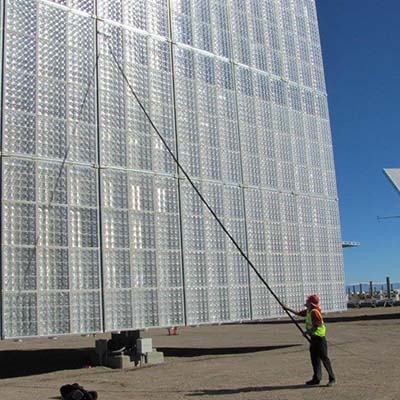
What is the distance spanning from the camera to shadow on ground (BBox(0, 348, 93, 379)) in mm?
15406

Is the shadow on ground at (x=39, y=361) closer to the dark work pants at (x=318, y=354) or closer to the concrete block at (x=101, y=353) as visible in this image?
the concrete block at (x=101, y=353)

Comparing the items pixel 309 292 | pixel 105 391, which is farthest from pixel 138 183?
pixel 309 292

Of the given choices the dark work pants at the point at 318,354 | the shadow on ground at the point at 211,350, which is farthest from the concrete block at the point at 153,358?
the dark work pants at the point at 318,354

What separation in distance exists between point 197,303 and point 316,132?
288 inches

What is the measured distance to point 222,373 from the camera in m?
13.0

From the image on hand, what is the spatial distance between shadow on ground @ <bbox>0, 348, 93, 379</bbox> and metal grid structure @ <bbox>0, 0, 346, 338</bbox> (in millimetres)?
4088

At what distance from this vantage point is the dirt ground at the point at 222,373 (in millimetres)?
10461

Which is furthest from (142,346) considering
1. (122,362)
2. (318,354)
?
(318,354)

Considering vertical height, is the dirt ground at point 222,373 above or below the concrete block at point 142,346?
below

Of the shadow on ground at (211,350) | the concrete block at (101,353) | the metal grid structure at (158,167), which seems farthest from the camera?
the shadow on ground at (211,350)

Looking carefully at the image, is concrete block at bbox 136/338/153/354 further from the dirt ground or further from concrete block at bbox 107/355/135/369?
the dirt ground

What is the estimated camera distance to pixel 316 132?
61.2 feet

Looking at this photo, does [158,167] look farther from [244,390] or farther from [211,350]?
[211,350]

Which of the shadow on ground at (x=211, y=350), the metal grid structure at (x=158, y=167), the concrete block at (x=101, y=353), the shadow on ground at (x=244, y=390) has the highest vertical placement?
the metal grid structure at (x=158, y=167)
